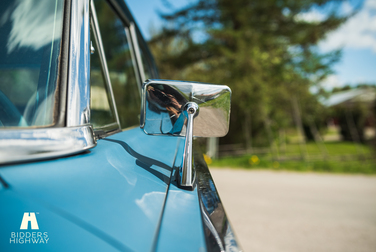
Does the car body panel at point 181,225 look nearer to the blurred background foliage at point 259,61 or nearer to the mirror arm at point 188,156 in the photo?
the mirror arm at point 188,156

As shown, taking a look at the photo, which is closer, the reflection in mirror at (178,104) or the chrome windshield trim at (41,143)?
the chrome windshield trim at (41,143)

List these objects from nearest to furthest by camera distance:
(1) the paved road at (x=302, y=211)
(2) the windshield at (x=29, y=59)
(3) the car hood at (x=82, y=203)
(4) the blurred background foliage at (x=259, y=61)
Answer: (3) the car hood at (x=82, y=203) → (2) the windshield at (x=29, y=59) → (1) the paved road at (x=302, y=211) → (4) the blurred background foliage at (x=259, y=61)

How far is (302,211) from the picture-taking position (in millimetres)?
4512

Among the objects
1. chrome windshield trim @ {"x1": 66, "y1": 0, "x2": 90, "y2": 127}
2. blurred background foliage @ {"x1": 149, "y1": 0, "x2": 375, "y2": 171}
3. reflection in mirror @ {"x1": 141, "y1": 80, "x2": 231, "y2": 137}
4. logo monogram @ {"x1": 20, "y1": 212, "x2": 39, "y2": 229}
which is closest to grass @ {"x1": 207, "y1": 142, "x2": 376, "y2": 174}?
blurred background foliage @ {"x1": 149, "y1": 0, "x2": 375, "y2": 171}

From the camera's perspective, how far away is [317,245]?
10.9 feet

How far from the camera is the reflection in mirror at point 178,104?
85 cm

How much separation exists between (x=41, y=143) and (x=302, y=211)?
4.69m

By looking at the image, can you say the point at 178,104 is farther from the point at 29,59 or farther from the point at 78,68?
the point at 29,59

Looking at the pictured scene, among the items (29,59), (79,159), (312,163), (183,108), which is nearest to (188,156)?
(183,108)

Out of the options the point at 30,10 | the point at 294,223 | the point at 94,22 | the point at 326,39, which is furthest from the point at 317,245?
the point at 326,39

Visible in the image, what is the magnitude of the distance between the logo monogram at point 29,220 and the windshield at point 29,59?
284 millimetres

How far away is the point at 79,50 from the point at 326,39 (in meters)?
11.6

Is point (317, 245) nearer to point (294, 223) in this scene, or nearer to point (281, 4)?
point (294, 223)

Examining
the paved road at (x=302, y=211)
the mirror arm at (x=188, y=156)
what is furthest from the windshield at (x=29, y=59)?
the paved road at (x=302, y=211)
